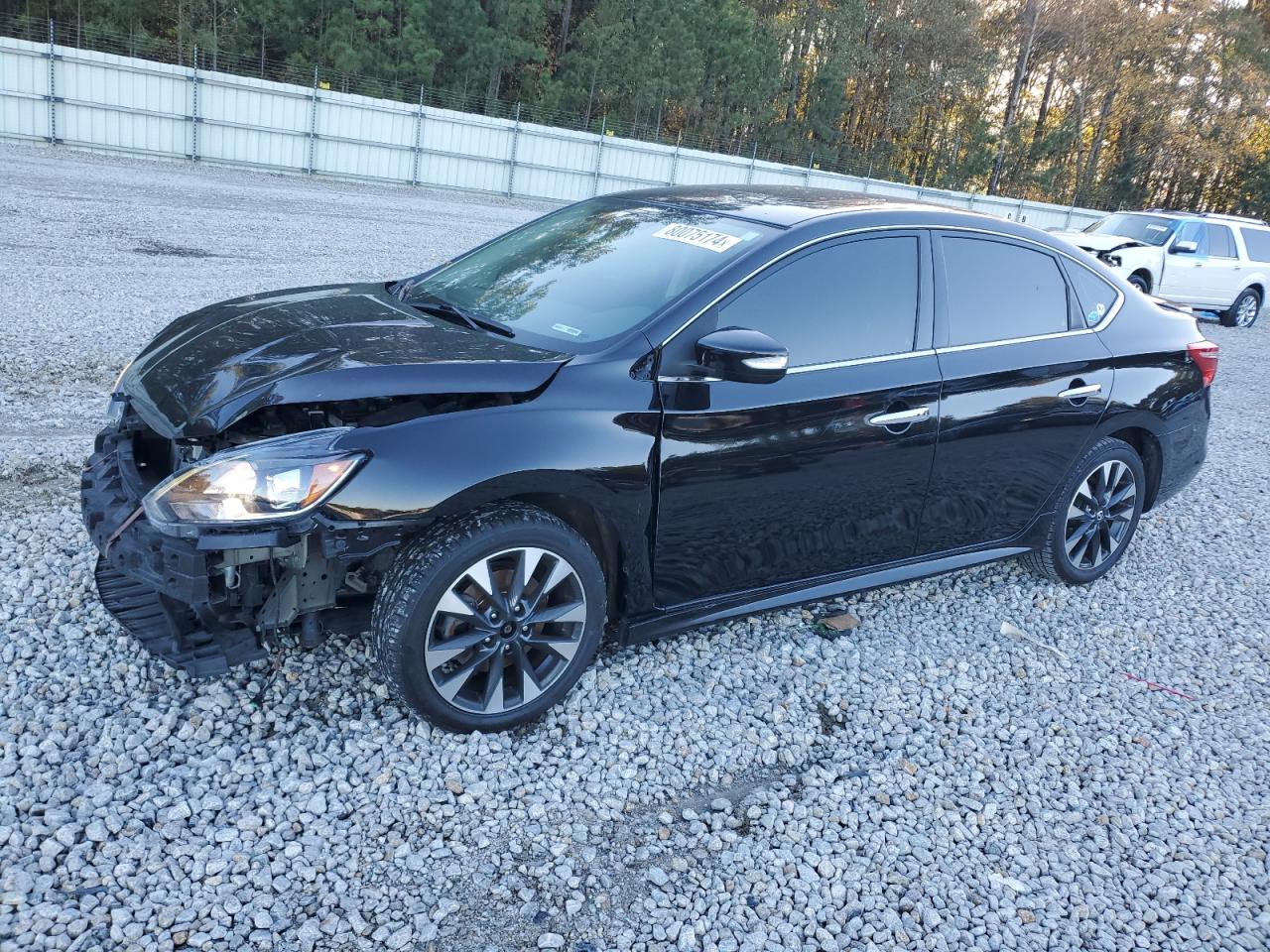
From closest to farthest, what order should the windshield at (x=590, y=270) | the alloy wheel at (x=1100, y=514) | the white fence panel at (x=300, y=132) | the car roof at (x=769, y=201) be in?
1. the windshield at (x=590, y=270)
2. the car roof at (x=769, y=201)
3. the alloy wheel at (x=1100, y=514)
4. the white fence panel at (x=300, y=132)

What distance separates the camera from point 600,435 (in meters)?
3.21

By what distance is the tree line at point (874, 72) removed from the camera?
33.0 metres

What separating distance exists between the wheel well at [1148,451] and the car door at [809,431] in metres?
1.57

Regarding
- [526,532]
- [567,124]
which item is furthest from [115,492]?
[567,124]

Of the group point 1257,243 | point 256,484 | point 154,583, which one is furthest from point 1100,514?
point 1257,243

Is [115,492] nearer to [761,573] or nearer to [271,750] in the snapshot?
[271,750]

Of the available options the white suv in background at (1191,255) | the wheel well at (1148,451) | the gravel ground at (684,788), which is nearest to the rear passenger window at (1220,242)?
the white suv in background at (1191,255)

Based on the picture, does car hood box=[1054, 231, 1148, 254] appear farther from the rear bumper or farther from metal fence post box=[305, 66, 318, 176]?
metal fence post box=[305, 66, 318, 176]

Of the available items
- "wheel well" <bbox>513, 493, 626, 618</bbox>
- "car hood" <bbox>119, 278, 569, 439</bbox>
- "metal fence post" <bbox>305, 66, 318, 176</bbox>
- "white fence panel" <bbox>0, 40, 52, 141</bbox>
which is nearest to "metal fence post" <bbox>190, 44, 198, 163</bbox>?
"metal fence post" <bbox>305, 66, 318, 176</bbox>

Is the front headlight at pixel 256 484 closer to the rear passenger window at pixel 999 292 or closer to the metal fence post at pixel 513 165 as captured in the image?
the rear passenger window at pixel 999 292

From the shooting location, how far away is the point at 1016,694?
13.1ft

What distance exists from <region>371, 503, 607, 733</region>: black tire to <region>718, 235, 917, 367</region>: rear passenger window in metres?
1.00

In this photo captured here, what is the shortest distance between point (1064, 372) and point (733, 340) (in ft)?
6.50

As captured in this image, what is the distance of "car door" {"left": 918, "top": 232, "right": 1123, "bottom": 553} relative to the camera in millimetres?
4066
